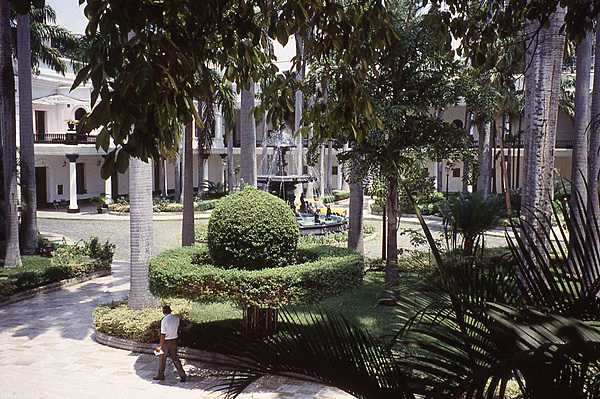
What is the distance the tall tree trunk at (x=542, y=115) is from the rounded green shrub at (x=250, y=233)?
3.60 m

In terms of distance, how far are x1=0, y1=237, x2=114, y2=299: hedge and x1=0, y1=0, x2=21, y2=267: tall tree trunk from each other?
1.89ft

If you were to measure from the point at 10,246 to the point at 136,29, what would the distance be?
45.6 ft

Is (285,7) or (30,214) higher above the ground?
(285,7)

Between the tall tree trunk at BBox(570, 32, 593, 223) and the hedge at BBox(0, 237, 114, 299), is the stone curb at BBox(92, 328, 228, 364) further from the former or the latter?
the tall tree trunk at BBox(570, 32, 593, 223)

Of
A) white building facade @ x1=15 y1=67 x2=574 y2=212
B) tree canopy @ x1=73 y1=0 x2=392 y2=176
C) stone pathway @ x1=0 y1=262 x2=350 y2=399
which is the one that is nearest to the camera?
tree canopy @ x1=73 y1=0 x2=392 y2=176

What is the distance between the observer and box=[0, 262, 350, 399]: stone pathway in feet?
27.0

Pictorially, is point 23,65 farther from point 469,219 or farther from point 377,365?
point 377,365

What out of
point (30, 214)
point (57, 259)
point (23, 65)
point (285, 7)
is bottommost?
point (57, 259)

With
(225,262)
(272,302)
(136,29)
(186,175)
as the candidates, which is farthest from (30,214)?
(136,29)

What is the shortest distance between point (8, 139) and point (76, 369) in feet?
28.4

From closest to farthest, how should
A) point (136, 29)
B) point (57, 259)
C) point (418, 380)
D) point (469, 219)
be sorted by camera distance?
point (418, 380) < point (136, 29) < point (469, 219) < point (57, 259)

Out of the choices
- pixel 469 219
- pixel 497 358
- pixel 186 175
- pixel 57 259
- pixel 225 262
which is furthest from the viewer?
pixel 57 259

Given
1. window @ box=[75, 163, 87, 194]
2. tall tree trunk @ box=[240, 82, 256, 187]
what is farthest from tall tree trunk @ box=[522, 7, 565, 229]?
window @ box=[75, 163, 87, 194]

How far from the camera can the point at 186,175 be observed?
14969 millimetres
